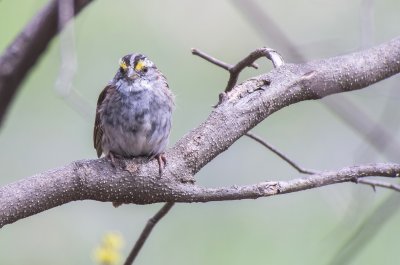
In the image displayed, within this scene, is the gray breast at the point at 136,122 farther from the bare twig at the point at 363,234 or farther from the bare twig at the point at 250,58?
the bare twig at the point at 363,234

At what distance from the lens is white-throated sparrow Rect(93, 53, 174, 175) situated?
309 cm

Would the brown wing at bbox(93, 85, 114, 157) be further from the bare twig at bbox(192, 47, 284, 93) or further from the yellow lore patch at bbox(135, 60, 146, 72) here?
the bare twig at bbox(192, 47, 284, 93)

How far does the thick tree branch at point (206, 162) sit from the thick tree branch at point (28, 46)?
3.43ft

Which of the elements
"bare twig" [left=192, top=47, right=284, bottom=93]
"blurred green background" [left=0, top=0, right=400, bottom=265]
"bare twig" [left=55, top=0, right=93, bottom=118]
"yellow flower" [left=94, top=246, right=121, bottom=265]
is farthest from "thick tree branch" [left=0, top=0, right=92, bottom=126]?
"blurred green background" [left=0, top=0, right=400, bottom=265]

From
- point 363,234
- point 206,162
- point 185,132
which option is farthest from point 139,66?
point 185,132

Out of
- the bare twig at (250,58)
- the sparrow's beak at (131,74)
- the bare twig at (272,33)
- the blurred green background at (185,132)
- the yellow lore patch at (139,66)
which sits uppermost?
the bare twig at (272,33)

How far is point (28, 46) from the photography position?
3.31 metres

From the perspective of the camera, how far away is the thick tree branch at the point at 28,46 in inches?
130

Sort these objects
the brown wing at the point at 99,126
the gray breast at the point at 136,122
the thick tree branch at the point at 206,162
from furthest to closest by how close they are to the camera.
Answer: the brown wing at the point at 99,126 → the gray breast at the point at 136,122 → the thick tree branch at the point at 206,162

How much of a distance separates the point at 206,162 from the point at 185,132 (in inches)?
112

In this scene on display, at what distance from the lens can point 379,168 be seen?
2.39 m

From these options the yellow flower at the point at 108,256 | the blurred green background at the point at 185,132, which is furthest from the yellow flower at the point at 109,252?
the blurred green background at the point at 185,132

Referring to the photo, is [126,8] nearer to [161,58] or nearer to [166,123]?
→ [161,58]

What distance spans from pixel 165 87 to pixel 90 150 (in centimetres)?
209
